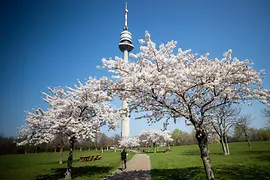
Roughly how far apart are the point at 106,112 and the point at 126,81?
20.2ft

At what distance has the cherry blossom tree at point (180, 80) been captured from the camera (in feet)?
26.5

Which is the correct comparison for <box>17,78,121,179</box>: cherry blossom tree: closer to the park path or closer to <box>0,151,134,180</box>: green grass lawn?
<box>0,151,134,180</box>: green grass lawn

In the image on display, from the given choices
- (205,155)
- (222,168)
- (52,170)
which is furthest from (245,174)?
(52,170)

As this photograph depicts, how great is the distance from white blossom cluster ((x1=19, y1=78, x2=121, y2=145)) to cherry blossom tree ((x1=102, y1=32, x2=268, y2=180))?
3.70 metres

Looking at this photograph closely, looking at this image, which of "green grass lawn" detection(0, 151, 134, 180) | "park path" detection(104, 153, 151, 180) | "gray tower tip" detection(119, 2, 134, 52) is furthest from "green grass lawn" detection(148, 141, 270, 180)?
"gray tower tip" detection(119, 2, 134, 52)

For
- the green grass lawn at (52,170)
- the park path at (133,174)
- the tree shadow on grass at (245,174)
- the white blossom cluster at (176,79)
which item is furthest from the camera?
the green grass lawn at (52,170)

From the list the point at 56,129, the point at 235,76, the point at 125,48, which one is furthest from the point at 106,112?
the point at 125,48

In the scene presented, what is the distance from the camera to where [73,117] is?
13.3 m

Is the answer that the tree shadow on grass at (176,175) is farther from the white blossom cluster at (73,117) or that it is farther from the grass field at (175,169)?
the white blossom cluster at (73,117)

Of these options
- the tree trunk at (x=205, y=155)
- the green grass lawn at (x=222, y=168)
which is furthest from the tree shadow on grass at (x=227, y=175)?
the tree trunk at (x=205, y=155)

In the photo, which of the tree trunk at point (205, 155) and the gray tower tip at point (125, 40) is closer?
the tree trunk at point (205, 155)

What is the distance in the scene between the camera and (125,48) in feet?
246

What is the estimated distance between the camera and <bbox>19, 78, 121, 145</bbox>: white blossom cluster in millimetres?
12641

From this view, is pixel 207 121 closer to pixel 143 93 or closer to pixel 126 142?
pixel 143 93
